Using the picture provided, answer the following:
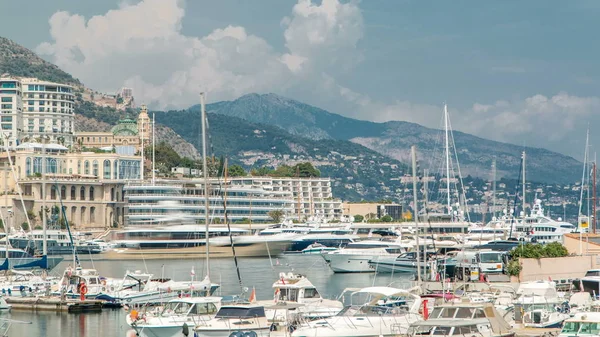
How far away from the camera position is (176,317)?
48.4 m

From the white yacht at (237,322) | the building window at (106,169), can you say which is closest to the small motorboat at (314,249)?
the building window at (106,169)

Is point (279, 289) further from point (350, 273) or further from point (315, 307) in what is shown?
point (350, 273)

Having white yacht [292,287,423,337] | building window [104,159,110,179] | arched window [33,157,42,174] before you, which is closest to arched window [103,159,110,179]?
building window [104,159,110,179]

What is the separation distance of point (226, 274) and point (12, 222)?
249ft

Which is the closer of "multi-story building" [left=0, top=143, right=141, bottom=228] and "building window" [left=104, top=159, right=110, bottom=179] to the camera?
"multi-story building" [left=0, top=143, right=141, bottom=228]

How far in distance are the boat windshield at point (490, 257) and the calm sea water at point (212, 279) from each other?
23.6 feet

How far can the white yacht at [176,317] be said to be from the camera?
157ft

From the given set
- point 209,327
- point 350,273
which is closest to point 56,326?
point 209,327

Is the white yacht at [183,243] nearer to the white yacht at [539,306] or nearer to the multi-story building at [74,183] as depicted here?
the multi-story building at [74,183]

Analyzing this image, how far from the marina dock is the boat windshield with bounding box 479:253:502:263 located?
128ft

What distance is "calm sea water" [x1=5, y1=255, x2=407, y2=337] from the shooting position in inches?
2196

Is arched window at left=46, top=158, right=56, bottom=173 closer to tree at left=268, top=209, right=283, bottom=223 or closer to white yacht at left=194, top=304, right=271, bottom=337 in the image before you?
tree at left=268, top=209, right=283, bottom=223

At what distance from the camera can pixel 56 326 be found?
56.9 metres

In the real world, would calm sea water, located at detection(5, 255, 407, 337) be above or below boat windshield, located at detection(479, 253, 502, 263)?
below
